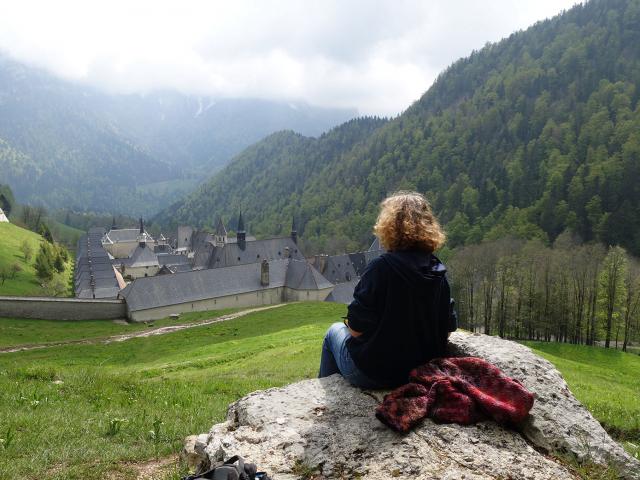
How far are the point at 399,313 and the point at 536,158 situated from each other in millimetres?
159672

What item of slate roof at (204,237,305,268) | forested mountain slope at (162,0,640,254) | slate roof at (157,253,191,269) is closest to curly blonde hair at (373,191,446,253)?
slate roof at (204,237,305,268)

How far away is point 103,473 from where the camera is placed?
6023 mm

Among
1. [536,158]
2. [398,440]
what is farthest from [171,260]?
[536,158]

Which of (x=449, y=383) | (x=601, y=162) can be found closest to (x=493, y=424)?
(x=449, y=383)

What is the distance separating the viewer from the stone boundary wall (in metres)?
55.2

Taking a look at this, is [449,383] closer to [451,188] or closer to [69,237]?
[451,188]

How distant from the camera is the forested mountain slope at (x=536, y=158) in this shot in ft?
374

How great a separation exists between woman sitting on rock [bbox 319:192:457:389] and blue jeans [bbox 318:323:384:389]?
54 mm

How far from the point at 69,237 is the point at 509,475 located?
7834 inches

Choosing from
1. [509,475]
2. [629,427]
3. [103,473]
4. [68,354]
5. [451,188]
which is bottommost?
[68,354]

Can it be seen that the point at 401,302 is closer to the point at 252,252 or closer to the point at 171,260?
the point at 252,252

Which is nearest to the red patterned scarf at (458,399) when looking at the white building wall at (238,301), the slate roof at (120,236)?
the white building wall at (238,301)

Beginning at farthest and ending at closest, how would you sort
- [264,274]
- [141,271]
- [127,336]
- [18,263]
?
[141,271] → [18,263] → [264,274] → [127,336]

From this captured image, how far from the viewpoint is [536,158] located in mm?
146375
